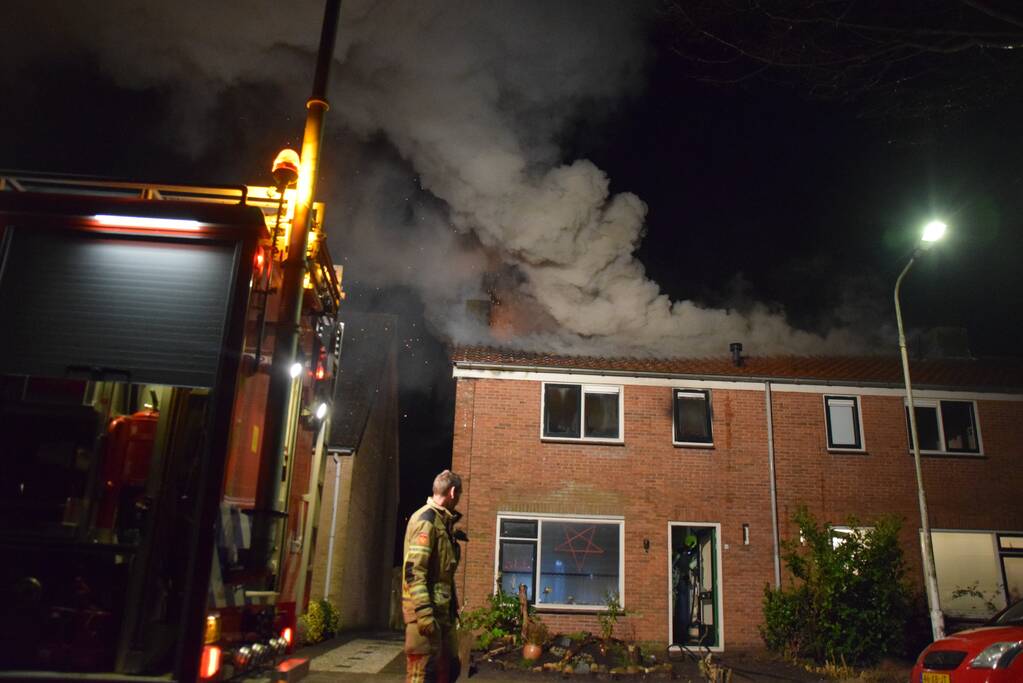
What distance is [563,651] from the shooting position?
11398 millimetres

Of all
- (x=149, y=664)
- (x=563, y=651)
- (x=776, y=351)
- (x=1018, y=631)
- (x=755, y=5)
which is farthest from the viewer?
(x=776, y=351)

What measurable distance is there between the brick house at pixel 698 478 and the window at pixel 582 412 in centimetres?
3

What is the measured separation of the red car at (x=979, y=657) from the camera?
538 cm

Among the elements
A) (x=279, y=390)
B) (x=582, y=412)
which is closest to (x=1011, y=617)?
(x=279, y=390)

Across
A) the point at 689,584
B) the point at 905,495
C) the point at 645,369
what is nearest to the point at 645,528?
the point at 689,584

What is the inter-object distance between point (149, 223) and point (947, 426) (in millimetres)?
15727

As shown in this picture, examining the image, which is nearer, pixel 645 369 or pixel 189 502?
pixel 189 502

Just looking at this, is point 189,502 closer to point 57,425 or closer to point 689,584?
point 57,425

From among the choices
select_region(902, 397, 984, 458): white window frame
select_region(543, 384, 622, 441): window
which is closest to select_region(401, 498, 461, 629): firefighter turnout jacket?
select_region(543, 384, 622, 441): window

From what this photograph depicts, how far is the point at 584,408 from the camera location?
566 inches

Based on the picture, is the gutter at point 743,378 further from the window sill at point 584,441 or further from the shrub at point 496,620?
the shrub at point 496,620

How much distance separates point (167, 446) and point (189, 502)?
1.06 feet

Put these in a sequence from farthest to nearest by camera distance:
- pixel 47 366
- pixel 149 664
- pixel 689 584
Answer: pixel 689 584 → pixel 47 366 → pixel 149 664

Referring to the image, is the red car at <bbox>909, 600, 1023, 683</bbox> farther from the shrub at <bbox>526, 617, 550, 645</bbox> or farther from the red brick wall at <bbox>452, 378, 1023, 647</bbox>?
the red brick wall at <bbox>452, 378, 1023, 647</bbox>
